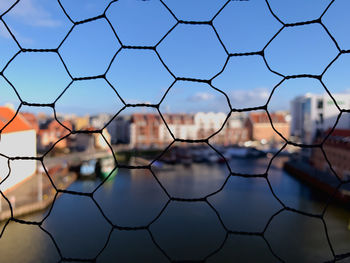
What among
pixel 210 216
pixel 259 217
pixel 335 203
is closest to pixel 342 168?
pixel 335 203

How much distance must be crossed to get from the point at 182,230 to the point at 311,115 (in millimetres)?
6252

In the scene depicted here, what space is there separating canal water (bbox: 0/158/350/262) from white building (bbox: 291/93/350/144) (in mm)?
2776

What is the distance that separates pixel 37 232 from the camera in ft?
9.46

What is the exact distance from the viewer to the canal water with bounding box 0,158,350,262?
2.47m

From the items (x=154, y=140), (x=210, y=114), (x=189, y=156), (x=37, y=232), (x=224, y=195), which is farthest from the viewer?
(x=210, y=114)

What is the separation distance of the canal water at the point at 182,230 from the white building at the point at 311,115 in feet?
9.11

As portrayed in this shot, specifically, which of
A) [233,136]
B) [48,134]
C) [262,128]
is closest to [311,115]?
[262,128]

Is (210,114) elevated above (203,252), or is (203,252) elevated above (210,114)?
(210,114)

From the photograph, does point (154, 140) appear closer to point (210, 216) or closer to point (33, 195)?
point (33, 195)

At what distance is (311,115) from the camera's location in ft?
25.3

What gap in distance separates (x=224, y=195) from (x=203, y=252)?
1.85m

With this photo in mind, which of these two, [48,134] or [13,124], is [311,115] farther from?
[13,124]

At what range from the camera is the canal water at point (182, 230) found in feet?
8.11

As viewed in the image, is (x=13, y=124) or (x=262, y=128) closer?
(x=13, y=124)
